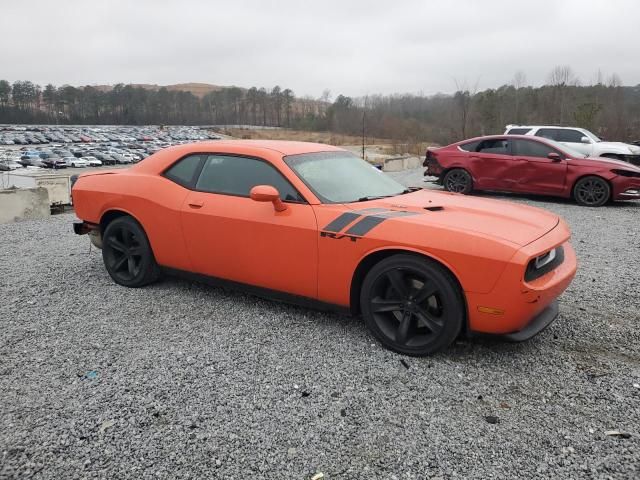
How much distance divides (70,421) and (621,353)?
3482 millimetres

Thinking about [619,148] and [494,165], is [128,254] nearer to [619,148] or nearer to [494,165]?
[494,165]

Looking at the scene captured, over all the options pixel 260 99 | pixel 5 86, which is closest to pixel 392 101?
pixel 260 99

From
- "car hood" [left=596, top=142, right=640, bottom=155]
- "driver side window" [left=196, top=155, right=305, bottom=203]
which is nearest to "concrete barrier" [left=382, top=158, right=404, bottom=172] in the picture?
"car hood" [left=596, top=142, right=640, bottom=155]

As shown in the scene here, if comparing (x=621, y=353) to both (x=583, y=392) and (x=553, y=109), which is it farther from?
(x=553, y=109)

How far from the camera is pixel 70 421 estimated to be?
249 centimetres

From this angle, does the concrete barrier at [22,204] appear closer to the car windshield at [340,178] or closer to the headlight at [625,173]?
the car windshield at [340,178]

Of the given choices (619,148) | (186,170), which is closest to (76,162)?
(619,148)

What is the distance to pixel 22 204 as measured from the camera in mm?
9828

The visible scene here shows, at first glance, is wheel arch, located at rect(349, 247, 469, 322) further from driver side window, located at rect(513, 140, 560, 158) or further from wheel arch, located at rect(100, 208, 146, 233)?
driver side window, located at rect(513, 140, 560, 158)

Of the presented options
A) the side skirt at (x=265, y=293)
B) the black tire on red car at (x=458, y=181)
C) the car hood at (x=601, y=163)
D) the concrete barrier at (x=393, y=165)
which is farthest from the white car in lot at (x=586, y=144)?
the side skirt at (x=265, y=293)

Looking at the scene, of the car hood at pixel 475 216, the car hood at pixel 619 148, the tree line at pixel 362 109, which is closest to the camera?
the car hood at pixel 475 216

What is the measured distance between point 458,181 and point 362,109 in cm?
7439

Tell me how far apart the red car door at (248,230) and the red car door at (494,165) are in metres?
7.34

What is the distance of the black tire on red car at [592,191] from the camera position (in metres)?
9.05
